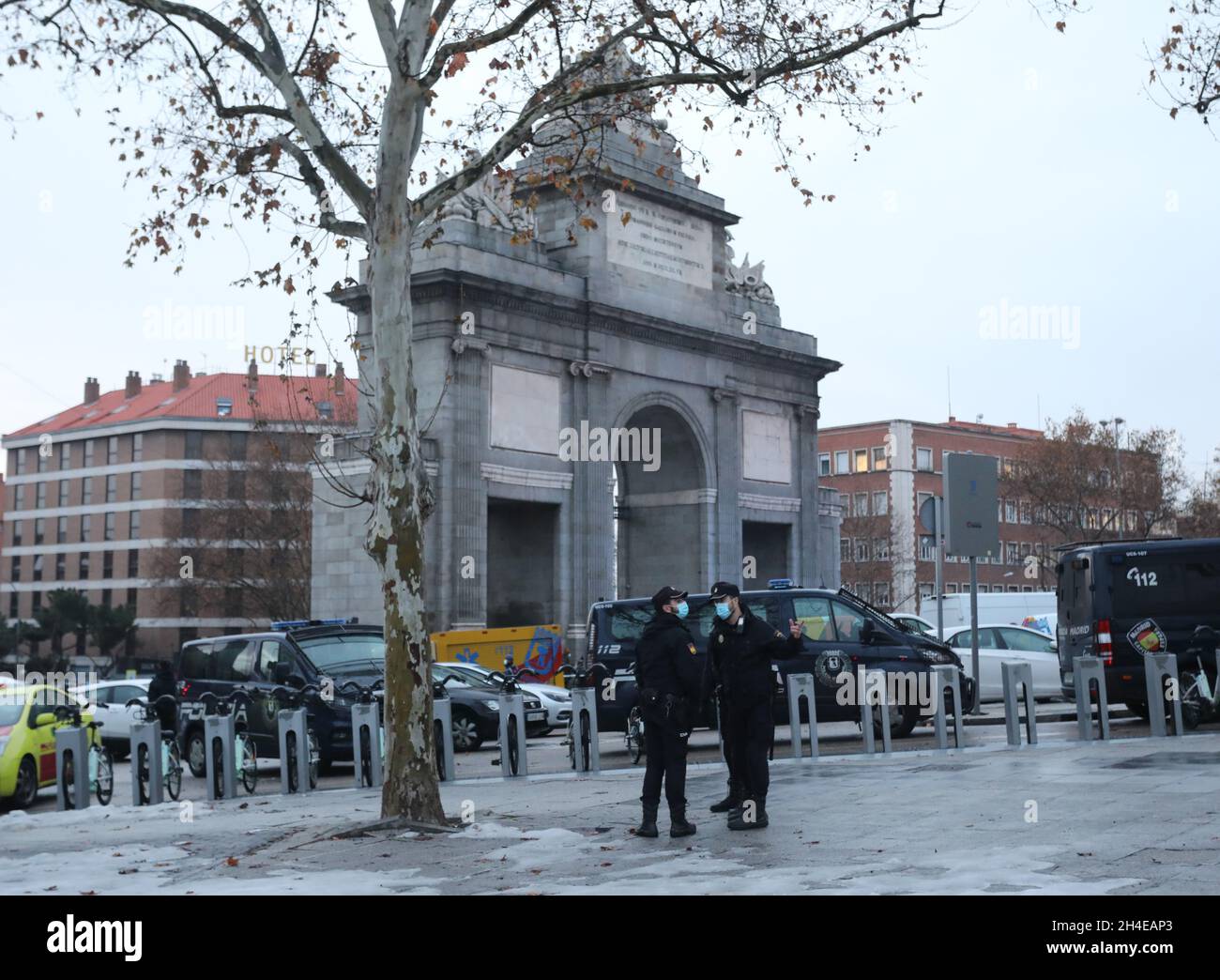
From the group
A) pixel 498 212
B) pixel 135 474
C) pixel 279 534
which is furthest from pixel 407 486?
pixel 135 474

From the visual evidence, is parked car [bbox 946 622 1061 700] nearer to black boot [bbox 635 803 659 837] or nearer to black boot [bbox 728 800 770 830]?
black boot [bbox 728 800 770 830]

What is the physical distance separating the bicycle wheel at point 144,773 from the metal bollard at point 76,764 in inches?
23.7

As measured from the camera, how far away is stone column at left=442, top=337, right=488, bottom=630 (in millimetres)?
35469

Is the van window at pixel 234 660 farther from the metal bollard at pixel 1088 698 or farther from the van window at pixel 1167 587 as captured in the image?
the van window at pixel 1167 587

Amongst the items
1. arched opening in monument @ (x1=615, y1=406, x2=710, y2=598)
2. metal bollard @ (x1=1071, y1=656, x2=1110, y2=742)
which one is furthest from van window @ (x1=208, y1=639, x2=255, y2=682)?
arched opening in monument @ (x1=615, y1=406, x2=710, y2=598)

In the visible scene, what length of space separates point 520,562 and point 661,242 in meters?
10.1

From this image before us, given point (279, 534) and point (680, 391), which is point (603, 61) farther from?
point (279, 534)

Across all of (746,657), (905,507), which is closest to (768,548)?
(746,657)

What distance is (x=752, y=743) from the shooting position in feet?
37.0

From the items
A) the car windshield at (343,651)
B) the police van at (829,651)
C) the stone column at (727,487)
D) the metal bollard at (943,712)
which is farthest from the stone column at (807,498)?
the metal bollard at (943,712)

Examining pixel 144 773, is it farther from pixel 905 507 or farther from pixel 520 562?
pixel 905 507

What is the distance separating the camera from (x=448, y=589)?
116 feet

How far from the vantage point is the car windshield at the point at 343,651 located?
18.8m

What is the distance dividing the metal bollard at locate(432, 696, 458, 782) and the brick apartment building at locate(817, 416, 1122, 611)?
63.3m
